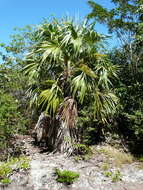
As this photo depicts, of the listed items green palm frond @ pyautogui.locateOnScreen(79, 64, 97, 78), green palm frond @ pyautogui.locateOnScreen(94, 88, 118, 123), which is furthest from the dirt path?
green palm frond @ pyautogui.locateOnScreen(79, 64, 97, 78)

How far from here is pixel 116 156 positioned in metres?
5.92

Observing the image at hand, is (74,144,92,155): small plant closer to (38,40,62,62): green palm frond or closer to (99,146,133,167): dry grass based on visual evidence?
(99,146,133,167): dry grass

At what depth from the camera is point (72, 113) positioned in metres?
5.99

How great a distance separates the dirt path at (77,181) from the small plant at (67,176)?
0.08m

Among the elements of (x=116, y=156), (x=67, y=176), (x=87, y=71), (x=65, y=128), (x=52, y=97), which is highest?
(x=87, y=71)

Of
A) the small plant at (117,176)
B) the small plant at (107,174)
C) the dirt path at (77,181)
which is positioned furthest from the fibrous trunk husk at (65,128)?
the small plant at (117,176)

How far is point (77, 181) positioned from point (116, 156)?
65.5 inches

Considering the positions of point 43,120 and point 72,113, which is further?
point 43,120

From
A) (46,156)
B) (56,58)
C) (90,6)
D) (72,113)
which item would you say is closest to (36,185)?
(46,156)

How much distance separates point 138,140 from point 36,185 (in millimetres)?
3313

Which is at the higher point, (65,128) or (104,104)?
(104,104)

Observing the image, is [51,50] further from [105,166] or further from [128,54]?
[128,54]

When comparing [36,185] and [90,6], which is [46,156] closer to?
[36,185]

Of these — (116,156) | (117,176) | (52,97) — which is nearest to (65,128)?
(52,97)
